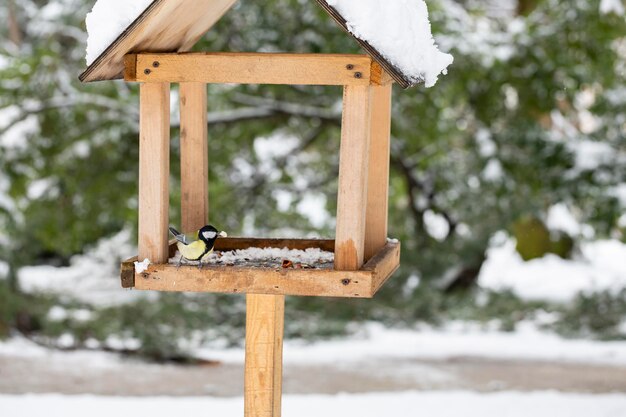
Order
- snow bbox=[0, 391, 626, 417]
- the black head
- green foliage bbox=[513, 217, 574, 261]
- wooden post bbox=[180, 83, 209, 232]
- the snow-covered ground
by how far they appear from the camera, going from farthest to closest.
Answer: green foliage bbox=[513, 217, 574, 261] → the snow-covered ground → snow bbox=[0, 391, 626, 417] → wooden post bbox=[180, 83, 209, 232] → the black head

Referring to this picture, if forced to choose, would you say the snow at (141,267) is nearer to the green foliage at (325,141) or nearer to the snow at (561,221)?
the green foliage at (325,141)

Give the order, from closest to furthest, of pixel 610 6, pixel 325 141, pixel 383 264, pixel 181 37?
pixel 383 264 → pixel 181 37 → pixel 610 6 → pixel 325 141

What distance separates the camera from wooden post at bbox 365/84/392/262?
3.00 metres

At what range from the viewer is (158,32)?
8.68 feet

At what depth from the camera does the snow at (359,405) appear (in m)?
5.06

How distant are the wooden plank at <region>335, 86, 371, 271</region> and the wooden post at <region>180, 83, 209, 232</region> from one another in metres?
0.76

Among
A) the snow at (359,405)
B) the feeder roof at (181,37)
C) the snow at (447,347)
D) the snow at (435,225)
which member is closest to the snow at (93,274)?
the snow at (447,347)

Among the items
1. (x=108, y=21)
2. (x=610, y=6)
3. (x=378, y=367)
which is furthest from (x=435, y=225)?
(x=108, y=21)

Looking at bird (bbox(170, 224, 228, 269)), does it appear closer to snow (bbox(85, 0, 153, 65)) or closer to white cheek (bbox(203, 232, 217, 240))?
white cheek (bbox(203, 232, 217, 240))

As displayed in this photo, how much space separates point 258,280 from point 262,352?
414 mm

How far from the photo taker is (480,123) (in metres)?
7.00

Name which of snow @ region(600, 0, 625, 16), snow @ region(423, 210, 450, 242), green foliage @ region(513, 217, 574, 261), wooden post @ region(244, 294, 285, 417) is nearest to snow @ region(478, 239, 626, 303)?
green foliage @ region(513, 217, 574, 261)

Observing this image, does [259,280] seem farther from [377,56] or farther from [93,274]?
[93,274]

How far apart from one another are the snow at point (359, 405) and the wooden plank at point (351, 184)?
2.66 metres
